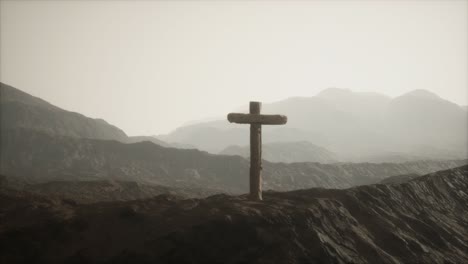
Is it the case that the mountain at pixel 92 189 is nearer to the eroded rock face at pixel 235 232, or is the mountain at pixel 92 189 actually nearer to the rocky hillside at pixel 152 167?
the rocky hillside at pixel 152 167

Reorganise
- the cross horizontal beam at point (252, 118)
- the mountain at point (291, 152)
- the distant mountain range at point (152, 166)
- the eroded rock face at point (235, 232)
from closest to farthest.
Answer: the eroded rock face at point (235, 232)
the cross horizontal beam at point (252, 118)
the distant mountain range at point (152, 166)
the mountain at point (291, 152)

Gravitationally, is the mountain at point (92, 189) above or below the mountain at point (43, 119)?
below

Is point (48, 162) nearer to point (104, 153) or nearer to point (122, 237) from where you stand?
point (104, 153)

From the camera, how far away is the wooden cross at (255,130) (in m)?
10.9

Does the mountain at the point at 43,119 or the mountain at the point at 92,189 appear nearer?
the mountain at the point at 92,189

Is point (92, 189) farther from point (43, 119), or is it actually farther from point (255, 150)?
point (43, 119)

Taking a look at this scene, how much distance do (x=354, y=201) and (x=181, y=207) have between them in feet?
19.8

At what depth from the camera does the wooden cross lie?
10.9 metres

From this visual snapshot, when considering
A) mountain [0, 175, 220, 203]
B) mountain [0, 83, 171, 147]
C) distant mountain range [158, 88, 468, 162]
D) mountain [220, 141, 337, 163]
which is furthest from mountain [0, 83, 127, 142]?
distant mountain range [158, 88, 468, 162]

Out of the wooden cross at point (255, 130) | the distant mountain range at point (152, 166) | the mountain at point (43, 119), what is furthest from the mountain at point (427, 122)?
the wooden cross at point (255, 130)

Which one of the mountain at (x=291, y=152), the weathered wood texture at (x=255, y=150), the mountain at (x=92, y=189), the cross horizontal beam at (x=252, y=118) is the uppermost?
the cross horizontal beam at (x=252, y=118)

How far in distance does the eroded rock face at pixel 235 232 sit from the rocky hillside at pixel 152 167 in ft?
110

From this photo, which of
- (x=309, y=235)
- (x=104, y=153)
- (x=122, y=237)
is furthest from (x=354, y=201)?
(x=104, y=153)

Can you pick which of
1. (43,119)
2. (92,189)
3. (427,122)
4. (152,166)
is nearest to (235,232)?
(92,189)
